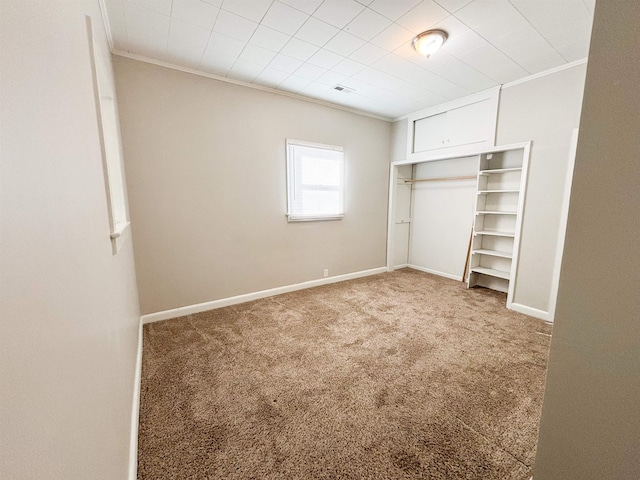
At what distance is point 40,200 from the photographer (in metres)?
0.50

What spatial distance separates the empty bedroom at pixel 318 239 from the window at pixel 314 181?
0.04 metres

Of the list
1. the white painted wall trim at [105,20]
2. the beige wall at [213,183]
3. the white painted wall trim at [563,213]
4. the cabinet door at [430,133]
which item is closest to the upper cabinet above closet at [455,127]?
the cabinet door at [430,133]

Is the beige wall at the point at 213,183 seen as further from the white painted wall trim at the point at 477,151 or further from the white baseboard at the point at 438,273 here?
the white baseboard at the point at 438,273

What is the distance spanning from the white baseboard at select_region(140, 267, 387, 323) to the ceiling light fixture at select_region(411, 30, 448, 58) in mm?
3049

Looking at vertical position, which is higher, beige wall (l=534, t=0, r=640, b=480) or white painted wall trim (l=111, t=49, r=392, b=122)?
white painted wall trim (l=111, t=49, r=392, b=122)

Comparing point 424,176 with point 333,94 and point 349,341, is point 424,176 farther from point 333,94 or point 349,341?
point 349,341

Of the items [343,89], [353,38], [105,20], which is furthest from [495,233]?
[105,20]

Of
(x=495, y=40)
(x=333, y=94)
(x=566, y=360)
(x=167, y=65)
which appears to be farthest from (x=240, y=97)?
(x=566, y=360)

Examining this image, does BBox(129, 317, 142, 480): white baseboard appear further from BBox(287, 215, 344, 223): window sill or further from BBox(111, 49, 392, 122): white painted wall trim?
BBox(111, 49, 392, 122): white painted wall trim

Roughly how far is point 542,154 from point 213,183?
3762 mm

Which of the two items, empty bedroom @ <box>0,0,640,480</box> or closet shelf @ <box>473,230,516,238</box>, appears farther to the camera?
closet shelf @ <box>473,230,516,238</box>

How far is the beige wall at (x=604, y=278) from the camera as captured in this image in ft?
2.45

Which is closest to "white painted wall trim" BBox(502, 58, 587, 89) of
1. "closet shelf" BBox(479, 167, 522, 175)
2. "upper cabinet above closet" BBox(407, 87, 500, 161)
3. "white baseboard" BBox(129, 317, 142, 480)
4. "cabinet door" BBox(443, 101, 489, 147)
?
"upper cabinet above closet" BBox(407, 87, 500, 161)

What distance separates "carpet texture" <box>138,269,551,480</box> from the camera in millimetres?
1308
